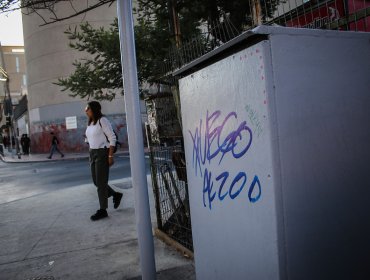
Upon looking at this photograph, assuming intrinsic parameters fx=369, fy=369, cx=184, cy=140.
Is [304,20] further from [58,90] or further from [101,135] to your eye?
[58,90]

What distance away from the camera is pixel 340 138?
182 cm

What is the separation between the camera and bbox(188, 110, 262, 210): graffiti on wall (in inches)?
71.6

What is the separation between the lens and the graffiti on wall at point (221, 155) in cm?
182

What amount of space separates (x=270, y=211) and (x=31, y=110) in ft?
106

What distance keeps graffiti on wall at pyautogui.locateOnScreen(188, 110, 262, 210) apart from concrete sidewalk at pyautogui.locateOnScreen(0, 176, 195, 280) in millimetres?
1561

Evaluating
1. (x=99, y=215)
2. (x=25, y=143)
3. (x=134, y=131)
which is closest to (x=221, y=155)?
(x=134, y=131)

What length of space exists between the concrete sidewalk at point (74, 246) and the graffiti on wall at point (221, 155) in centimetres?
156

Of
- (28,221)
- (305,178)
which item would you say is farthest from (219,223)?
(28,221)

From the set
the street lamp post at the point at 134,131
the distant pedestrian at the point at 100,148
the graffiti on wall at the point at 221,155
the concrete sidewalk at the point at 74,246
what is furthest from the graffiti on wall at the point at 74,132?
the graffiti on wall at the point at 221,155

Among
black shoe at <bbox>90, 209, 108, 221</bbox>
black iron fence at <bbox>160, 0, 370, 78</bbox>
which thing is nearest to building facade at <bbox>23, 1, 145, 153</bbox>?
black shoe at <bbox>90, 209, 108, 221</bbox>

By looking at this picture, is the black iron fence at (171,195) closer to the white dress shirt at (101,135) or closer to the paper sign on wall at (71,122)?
the white dress shirt at (101,135)

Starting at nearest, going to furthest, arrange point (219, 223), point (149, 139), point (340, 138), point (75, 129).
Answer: point (340, 138) < point (219, 223) < point (149, 139) < point (75, 129)

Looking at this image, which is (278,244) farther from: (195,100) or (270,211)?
(195,100)

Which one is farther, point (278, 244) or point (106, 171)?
point (106, 171)
